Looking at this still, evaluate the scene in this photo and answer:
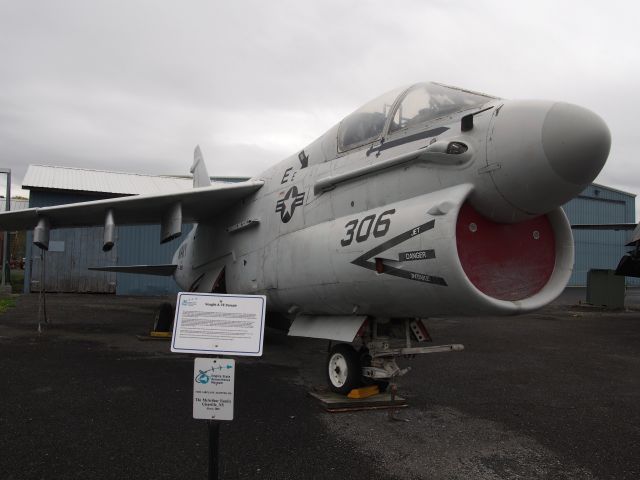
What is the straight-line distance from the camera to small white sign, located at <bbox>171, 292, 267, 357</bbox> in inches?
133

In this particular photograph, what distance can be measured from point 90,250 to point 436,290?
2310cm

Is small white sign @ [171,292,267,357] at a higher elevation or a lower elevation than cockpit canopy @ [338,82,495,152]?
lower

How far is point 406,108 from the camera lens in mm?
5637

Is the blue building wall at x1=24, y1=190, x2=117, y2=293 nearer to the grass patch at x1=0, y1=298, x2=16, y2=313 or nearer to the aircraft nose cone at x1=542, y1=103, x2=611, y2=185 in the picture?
the grass patch at x1=0, y1=298, x2=16, y2=313

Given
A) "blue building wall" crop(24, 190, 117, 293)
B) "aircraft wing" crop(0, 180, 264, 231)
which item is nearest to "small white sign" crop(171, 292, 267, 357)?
"aircraft wing" crop(0, 180, 264, 231)

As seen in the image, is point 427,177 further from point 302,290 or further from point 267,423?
point 267,423

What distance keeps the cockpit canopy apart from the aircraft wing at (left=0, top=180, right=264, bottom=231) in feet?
8.33

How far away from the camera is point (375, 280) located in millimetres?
5293

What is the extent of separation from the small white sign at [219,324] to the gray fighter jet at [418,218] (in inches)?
77.9

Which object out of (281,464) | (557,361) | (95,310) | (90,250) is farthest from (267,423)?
(90,250)

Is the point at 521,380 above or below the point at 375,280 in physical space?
below

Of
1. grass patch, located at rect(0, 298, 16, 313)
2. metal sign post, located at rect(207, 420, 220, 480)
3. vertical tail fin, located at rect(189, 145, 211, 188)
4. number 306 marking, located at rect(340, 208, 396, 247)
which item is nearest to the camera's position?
metal sign post, located at rect(207, 420, 220, 480)

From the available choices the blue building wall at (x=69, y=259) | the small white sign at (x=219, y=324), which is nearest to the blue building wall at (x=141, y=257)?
the blue building wall at (x=69, y=259)

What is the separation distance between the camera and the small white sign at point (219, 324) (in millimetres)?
3367
